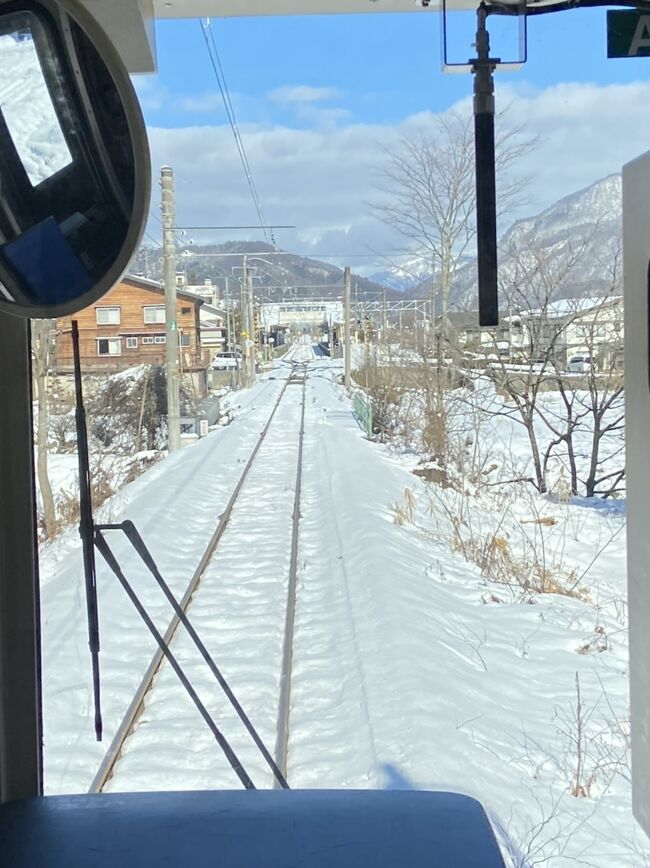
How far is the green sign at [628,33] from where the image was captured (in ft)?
6.87

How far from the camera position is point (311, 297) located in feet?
137

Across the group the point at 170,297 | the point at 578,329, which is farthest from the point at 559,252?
the point at 170,297

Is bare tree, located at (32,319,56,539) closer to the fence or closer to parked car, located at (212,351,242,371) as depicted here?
the fence

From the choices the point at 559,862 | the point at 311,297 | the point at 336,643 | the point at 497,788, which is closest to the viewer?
the point at 559,862

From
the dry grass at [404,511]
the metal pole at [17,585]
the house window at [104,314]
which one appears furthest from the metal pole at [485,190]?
the dry grass at [404,511]

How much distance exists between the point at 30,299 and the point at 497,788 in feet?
11.1

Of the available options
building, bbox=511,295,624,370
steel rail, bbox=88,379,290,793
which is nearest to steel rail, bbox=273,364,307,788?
steel rail, bbox=88,379,290,793

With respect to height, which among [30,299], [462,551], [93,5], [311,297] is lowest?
[462,551]

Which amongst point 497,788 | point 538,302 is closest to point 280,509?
point 538,302

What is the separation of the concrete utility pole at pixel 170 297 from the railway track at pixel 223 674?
5232mm

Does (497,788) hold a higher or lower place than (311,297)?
lower

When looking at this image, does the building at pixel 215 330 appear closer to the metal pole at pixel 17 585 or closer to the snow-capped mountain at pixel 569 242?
the snow-capped mountain at pixel 569 242

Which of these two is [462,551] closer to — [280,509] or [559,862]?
[280,509]

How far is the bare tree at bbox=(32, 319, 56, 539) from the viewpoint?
3811mm
